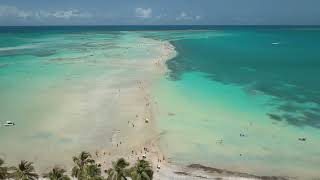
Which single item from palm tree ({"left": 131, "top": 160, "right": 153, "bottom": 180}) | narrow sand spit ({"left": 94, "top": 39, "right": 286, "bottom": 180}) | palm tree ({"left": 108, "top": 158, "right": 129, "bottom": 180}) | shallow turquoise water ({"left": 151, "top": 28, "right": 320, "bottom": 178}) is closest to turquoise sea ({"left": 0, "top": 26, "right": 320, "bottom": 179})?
shallow turquoise water ({"left": 151, "top": 28, "right": 320, "bottom": 178})

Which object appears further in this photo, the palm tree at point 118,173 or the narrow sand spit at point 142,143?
the narrow sand spit at point 142,143

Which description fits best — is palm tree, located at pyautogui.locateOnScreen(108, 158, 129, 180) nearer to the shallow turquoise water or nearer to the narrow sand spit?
the narrow sand spit

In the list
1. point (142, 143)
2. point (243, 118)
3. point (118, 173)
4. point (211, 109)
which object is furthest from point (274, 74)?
point (118, 173)

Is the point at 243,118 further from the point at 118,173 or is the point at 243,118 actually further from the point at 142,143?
the point at 118,173

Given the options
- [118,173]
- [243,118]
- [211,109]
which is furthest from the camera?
[211,109]

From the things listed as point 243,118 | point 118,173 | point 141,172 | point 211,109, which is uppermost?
point 141,172

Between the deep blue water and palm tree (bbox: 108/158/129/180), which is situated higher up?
the deep blue water

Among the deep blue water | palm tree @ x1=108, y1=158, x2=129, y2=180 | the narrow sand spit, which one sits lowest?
the narrow sand spit

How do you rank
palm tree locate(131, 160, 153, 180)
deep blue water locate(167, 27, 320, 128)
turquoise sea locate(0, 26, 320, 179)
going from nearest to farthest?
palm tree locate(131, 160, 153, 180), turquoise sea locate(0, 26, 320, 179), deep blue water locate(167, 27, 320, 128)

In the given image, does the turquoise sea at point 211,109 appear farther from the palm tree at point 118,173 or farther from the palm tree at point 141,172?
the palm tree at point 141,172

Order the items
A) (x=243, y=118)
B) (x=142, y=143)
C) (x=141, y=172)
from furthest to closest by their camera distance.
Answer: (x=243, y=118)
(x=142, y=143)
(x=141, y=172)

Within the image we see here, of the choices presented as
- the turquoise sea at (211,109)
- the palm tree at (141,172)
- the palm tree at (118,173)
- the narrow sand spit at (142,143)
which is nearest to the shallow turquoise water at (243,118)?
the turquoise sea at (211,109)
